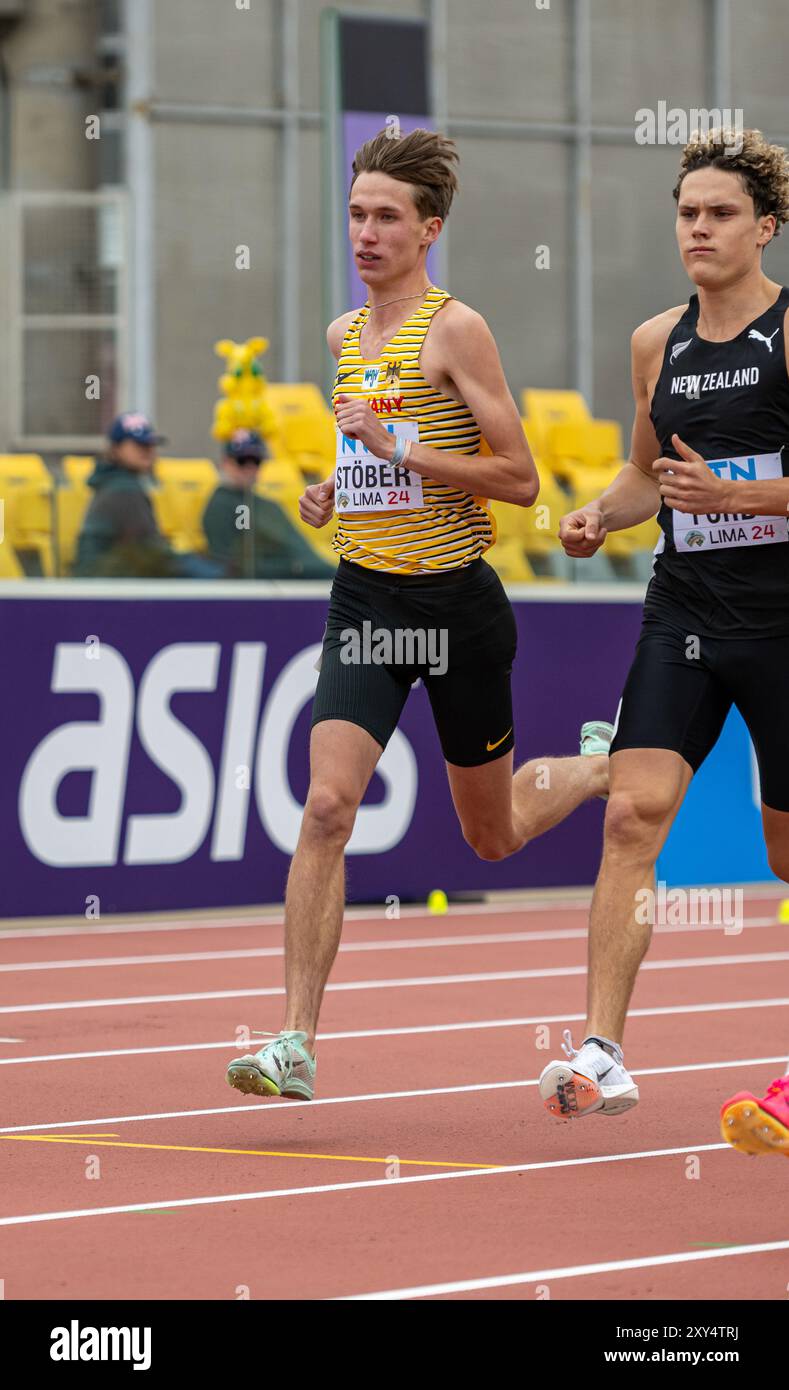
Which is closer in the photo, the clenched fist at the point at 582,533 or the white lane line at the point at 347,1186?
the white lane line at the point at 347,1186

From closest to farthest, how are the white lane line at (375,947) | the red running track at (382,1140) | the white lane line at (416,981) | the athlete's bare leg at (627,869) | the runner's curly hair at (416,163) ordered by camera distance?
the red running track at (382,1140) < the athlete's bare leg at (627,869) < the runner's curly hair at (416,163) < the white lane line at (416,981) < the white lane line at (375,947)

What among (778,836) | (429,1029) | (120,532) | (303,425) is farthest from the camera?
(303,425)

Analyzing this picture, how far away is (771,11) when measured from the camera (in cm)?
2789

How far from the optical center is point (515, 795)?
25.6ft

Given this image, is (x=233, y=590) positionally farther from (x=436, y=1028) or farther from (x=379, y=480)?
(x=379, y=480)

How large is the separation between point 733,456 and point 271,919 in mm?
7082

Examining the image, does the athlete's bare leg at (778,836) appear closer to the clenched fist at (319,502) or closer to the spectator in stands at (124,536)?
the clenched fist at (319,502)

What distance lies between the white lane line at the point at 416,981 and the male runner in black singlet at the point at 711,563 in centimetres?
378

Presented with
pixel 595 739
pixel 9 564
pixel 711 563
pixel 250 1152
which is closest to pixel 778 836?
pixel 711 563

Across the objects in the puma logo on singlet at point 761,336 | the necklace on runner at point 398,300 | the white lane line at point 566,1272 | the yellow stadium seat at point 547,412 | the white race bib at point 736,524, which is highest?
the yellow stadium seat at point 547,412

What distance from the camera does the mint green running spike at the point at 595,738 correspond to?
8219 mm

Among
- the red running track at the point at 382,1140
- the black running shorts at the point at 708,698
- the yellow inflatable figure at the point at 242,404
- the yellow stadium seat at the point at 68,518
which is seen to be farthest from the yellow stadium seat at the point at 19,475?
the black running shorts at the point at 708,698

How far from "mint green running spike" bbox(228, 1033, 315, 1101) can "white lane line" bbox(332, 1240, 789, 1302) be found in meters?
1.39

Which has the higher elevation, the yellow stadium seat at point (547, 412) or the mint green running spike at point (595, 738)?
the yellow stadium seat at point (547, 412)
